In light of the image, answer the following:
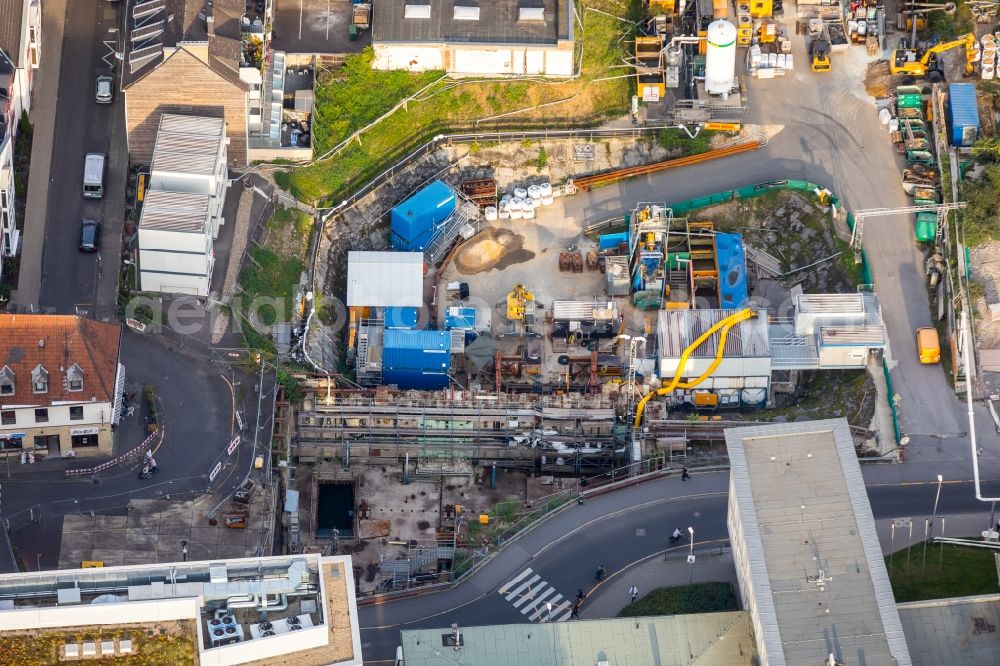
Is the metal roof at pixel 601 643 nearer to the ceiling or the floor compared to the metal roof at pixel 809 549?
nearer to the floor

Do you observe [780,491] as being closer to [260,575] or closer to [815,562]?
[815,562]

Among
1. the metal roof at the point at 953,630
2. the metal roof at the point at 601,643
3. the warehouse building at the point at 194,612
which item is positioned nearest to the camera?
the warehouse building at the point at 194,612

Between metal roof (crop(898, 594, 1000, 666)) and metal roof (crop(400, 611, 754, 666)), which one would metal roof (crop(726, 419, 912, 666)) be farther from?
metal roof (crop(898, 594, 1000, 666))

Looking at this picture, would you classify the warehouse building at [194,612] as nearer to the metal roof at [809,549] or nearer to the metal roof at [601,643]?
the metal roof at [601,643]

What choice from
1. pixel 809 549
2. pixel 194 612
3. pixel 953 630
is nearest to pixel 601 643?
pixel 809 549

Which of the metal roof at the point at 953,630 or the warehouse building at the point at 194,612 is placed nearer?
the warehouse building at the point at 194,612

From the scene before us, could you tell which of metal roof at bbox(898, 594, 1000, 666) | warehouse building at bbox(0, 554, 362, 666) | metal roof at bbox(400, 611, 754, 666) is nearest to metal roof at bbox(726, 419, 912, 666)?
metal roof at bbox(400, 611, 754, 666)

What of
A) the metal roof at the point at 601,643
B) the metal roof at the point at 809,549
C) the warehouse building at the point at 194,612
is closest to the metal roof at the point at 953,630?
the metal roof at the point at 809,549
